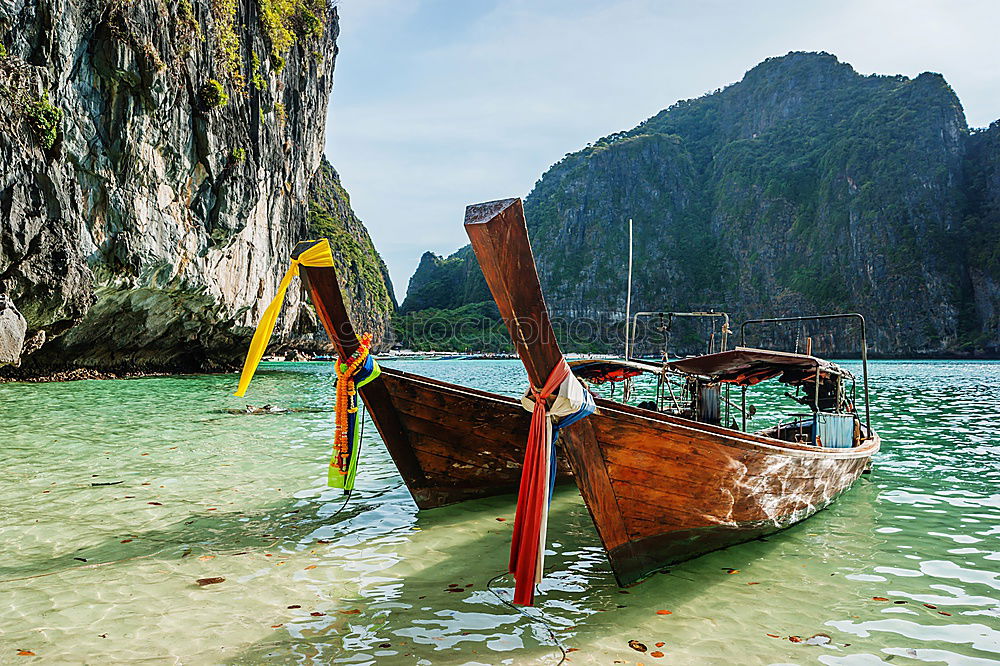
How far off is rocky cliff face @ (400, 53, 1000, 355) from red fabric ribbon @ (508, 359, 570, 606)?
297 feet

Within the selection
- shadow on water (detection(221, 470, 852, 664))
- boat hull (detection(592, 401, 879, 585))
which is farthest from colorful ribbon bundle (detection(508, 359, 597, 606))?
boat hull (detection(592, 401, 879, 585))

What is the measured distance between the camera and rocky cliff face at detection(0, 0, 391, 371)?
15.9 m

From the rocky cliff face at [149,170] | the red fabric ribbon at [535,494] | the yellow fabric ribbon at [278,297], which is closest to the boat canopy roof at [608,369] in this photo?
the yellow fabric ribbon at [278,297]

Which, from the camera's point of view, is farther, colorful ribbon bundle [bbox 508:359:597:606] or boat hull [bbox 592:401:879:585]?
boat hull [bbox 592:401:879:585]

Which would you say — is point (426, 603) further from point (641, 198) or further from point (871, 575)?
point (641, 198)

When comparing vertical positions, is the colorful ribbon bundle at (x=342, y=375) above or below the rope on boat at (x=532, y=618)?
above

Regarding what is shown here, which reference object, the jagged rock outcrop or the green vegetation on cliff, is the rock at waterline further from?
the jagged rock outcrop

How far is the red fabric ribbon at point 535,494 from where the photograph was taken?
12.9 feet

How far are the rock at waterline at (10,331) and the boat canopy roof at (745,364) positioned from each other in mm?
17195

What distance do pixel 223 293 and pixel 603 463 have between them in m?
25.9

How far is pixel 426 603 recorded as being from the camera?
14.1ft

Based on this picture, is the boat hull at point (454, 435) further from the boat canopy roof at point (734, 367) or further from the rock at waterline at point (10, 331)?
the rock at waterline at point (10, 331)

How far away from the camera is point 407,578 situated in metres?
4.78

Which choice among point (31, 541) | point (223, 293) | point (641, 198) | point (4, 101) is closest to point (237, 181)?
point (223, 293)
